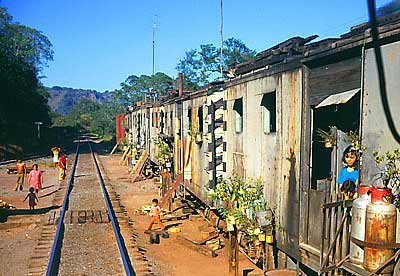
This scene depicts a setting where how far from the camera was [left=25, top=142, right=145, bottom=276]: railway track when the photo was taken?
9438 mm

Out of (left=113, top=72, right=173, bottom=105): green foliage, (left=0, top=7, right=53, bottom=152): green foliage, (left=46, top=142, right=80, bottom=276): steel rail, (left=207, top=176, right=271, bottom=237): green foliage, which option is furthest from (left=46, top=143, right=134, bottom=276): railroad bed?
(left=113, top=72, right=173, bottom=105): green foliage

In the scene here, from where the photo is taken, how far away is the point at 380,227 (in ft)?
14.7

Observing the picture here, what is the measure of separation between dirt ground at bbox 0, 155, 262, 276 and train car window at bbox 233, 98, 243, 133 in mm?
2810

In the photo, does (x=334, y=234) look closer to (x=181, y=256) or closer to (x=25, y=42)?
(x=181, y=256)

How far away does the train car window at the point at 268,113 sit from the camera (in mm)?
8125

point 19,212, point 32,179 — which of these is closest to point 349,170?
point 19,212

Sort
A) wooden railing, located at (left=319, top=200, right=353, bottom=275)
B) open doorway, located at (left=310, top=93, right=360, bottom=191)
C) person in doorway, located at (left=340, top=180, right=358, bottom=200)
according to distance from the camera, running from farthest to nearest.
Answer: open doorway, located at (left=310, top=93, right=360, bottom=191)
person in doorway, located at (left=340, top=180, right=358, bottom=200)
wooden railing, located at (left=319, top=200, right=353, bottom=275)

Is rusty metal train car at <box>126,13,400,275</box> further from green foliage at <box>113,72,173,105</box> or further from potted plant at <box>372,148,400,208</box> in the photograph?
green foliage at <box>113,72,173,105</box>

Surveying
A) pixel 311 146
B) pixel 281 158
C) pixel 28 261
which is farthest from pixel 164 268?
pixel 311 146

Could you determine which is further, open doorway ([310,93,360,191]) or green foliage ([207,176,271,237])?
green foliage ([207,176,271,237])

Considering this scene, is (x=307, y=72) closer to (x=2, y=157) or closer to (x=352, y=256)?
(x=352, y=256)

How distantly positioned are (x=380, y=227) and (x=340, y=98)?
1.70 m

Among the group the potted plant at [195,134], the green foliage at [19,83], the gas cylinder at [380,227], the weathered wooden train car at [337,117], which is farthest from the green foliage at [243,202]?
the green foliage at [19,83]

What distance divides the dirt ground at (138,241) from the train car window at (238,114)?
281 centimetres
